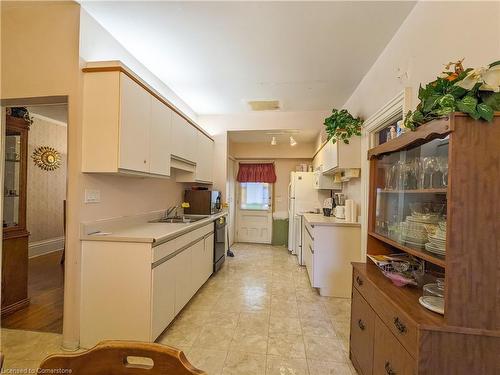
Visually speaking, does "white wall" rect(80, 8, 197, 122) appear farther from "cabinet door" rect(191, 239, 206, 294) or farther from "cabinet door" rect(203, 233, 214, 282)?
"cabinet door" rect(203, 233, 214, 282)

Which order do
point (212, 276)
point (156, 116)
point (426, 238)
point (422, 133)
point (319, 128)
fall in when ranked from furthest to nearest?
1. point (319, 128)
2. point (212, 276)
3. point (156, 116)
4. point (426, 238)
5. point (422, 133)

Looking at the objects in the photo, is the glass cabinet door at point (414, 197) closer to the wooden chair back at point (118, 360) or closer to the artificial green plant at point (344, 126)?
the wooden chair back at point (118, 360)

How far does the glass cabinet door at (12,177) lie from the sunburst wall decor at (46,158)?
2.26 m

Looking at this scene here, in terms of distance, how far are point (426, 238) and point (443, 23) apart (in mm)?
1324

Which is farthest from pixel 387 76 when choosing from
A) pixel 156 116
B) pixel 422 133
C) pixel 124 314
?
pixel 124 314

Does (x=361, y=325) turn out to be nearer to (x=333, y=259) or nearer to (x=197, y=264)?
(x=333, y=259)

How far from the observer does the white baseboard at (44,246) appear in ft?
13.8

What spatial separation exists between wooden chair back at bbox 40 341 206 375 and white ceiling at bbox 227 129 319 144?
13.4ft

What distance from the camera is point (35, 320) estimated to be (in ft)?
7.46

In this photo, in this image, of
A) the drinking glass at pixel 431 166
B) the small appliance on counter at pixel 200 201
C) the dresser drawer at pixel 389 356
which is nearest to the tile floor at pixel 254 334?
the dresser drawer at pixel 389 356

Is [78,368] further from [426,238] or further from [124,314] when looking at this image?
[426,238]

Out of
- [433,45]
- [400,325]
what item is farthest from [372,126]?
[400,325]

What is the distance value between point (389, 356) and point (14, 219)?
3.33m

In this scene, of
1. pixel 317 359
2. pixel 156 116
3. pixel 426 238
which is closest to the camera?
pixel 426 238
